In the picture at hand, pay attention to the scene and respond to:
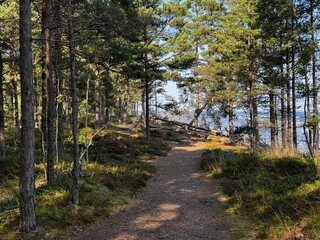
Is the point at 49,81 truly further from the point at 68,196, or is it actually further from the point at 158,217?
the point at 158,217

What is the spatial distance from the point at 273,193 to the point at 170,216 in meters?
2.46

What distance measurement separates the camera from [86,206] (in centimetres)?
639

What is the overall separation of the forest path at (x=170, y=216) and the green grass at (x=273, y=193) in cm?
52

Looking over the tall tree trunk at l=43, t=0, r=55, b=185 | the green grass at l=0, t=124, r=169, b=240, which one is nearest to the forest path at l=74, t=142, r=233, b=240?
the green grass at l=0, t=124, r=169, b=240

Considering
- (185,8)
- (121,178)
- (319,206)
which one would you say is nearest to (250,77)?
(185,8)

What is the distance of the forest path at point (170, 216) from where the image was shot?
545 centimetres

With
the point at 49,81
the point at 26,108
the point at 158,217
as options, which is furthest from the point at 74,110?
the point at 158,217

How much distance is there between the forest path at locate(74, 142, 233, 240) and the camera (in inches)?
215

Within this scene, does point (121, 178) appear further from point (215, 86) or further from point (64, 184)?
point (215, 86)

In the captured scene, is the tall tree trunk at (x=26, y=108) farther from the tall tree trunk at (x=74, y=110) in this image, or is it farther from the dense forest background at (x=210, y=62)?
the dense forest background at (x=210, y=62)

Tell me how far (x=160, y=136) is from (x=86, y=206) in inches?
692

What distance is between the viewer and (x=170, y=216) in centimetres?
648

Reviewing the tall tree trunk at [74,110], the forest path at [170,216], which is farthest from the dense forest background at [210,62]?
the forest path at [170,216]

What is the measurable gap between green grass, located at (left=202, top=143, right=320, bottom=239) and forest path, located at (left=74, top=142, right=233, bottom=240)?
52cm
